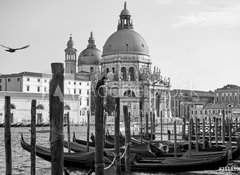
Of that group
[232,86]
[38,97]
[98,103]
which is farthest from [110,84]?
[98,103]

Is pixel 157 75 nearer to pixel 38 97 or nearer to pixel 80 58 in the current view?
pixel 80 58

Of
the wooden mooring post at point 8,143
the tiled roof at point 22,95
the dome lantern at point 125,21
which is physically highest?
the dome lantern at point 125,21

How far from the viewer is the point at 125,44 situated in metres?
54.5

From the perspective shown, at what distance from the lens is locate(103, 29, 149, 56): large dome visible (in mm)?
Answer: 54500

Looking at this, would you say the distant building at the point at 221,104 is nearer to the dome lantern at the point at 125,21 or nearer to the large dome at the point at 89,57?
the dome lantern at the point at 125,21

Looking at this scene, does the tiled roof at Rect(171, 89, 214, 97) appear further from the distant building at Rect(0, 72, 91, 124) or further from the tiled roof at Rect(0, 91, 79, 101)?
the tiled roof at Rect(0, 91, 79, 101)

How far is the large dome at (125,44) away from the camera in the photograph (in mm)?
54500

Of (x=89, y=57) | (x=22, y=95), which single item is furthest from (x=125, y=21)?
(x=22, y=95)

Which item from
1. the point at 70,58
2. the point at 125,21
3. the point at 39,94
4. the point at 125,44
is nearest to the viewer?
the point at 39,94

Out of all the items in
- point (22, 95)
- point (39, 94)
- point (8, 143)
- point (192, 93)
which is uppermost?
point (192, 93)

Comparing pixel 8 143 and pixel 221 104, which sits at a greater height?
pixel 221 104

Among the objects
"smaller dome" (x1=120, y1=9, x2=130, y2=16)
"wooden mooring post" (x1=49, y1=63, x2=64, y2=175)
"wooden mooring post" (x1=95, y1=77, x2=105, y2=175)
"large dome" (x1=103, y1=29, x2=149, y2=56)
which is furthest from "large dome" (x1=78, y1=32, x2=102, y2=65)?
"wooden mooring post" (x1=49, y1=63, x2=64, y2=175)

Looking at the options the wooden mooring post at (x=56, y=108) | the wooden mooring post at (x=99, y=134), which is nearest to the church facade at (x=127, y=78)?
the wooden mooring post at (x=99, y=134)

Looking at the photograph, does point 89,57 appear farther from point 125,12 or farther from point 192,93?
point 192,93
